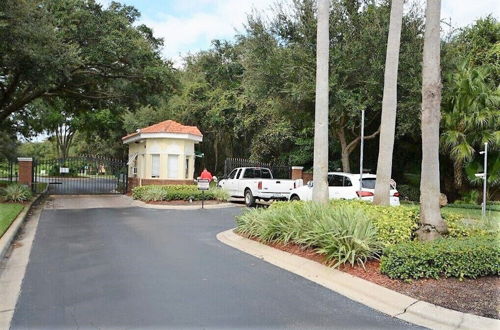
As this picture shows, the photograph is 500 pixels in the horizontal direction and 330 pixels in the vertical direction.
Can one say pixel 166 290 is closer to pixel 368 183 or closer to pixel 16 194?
pixel 368 183

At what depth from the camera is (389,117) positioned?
9289 millimetres

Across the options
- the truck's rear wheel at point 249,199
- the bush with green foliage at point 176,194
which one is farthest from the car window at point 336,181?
the bush with green foliage at point 176,194

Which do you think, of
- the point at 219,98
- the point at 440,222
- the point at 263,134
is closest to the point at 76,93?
the point at 263,134

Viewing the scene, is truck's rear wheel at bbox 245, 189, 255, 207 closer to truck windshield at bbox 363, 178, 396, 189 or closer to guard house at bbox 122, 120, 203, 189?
guard house at bbox 122, 120, 203, 189

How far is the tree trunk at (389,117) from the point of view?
9.21 m

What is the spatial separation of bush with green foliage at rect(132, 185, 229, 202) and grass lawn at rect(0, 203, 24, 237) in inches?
208

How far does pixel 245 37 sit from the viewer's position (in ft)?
66.0

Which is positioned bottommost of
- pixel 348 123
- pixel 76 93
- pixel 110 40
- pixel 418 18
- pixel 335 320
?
pixel 335 320

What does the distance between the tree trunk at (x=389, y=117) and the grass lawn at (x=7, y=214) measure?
8.32 m

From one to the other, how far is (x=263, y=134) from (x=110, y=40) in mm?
13914

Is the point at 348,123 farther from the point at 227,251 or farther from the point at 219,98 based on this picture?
the point at 219,98

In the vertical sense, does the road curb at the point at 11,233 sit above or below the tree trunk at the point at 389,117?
below

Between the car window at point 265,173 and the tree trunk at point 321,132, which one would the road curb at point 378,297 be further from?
the car window at point 265,173

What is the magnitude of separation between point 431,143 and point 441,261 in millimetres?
2366
